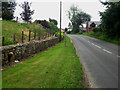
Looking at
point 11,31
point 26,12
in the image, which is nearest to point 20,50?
point 11,31

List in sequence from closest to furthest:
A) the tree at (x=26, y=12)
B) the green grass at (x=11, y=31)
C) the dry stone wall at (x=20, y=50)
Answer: the dry stone wall at (x=20, y=50)
the green grass at (x=11, y=31)
the tree at (x=26, y=12)

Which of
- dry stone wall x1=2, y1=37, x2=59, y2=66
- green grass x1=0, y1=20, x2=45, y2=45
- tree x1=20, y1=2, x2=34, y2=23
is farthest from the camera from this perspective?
tree x1=20, y1=2, x2=34, y2=23

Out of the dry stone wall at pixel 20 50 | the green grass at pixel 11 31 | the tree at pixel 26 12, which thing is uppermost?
the tree at pixel 26 12

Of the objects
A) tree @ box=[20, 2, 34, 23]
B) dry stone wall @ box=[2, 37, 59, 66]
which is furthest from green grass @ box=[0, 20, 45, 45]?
tree @ box=[20, 2, 34, 23]

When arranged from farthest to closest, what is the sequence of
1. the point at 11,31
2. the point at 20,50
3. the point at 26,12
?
the point at 26,12
the point at 11,31
the point at 20,50

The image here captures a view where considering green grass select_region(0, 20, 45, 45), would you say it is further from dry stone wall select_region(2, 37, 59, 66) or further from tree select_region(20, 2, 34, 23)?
tree select_region(20, 2, 34, 23)

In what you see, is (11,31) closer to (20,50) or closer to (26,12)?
(20,50)

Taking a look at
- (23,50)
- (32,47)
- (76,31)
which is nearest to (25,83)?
(23,50)

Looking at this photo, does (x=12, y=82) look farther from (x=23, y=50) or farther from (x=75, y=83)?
(x=23, y=50)

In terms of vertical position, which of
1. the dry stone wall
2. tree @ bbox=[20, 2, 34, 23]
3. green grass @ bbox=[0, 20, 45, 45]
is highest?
tree @ bbox=[20, 2, 34, 23]

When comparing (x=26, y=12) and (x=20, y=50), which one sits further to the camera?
(x=26, y=12)

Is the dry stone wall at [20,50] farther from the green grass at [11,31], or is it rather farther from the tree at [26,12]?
the tree at [26,12]

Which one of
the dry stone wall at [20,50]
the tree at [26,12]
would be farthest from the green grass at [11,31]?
the tree at [26,12]

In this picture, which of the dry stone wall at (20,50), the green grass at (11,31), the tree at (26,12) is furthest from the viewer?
the tree at (26,12)
